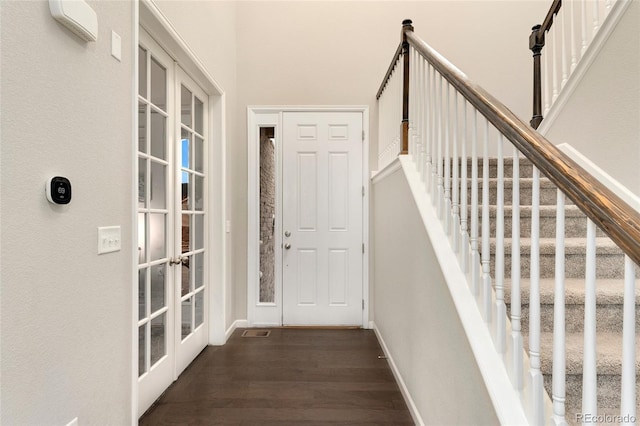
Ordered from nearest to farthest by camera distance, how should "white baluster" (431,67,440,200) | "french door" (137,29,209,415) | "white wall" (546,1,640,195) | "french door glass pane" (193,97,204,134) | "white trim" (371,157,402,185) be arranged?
"white baluster" (431,67,440,200) < "white wall" (546,1,640,195) < "french door" (137,29,209,415) < "white trim" (371,157,402,185) < "french door glass pane" (193,97,204,134)

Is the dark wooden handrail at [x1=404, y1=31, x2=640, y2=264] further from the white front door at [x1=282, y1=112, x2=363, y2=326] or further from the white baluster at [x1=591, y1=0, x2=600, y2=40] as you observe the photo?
the white front door at [x1=282, y1=112, x2=363, y2=326]

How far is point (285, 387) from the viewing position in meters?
2.19

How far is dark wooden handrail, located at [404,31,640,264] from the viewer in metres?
0.67

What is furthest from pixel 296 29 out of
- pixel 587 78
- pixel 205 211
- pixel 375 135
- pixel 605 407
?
pixel 605 407

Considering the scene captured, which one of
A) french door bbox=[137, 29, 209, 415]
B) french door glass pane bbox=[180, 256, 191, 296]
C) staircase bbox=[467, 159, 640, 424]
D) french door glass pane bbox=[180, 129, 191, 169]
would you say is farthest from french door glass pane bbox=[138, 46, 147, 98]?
staircase bbox=[467, 159, 640, 424]

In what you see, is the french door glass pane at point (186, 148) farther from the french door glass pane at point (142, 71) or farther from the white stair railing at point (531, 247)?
the white stair railing at point (531, 247)

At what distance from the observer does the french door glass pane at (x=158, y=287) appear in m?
2.01

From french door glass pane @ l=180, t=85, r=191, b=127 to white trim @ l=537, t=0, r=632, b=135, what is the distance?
2.88 metres

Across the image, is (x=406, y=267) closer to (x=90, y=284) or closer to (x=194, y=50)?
(x=90, y=284)

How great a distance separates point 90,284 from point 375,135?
281 cm

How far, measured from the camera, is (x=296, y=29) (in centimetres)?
338

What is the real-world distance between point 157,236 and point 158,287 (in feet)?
1.10

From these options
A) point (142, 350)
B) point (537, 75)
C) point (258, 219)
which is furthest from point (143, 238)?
point (537, 75)

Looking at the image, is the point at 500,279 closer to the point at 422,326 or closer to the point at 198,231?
the point at 422,326
